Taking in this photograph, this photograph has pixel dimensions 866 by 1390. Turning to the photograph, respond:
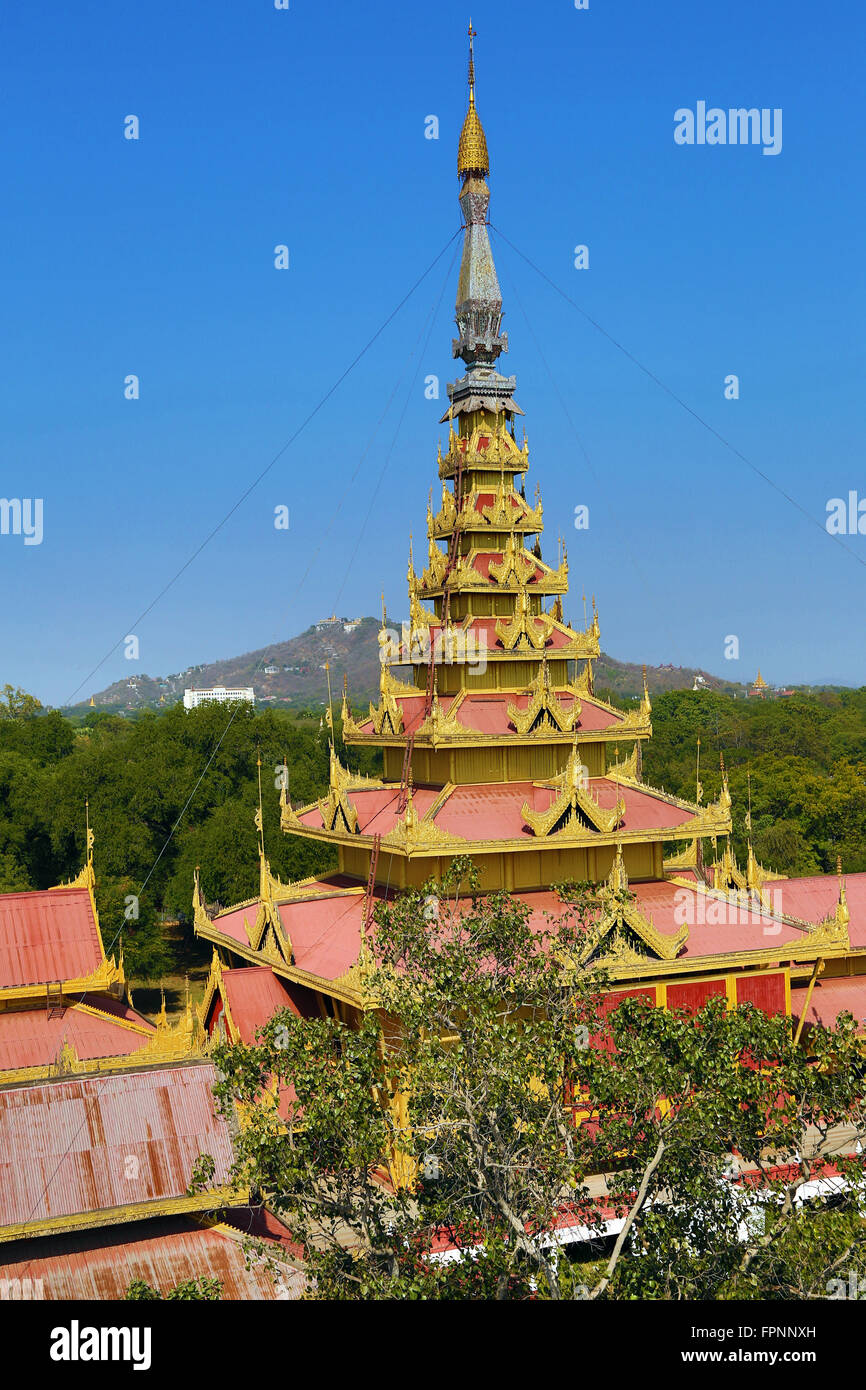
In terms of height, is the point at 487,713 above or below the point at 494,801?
above

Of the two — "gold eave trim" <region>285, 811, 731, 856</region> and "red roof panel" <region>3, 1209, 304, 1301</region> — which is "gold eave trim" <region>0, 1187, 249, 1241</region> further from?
"gold eave trim" <region>285, 811, 731, 856</region>

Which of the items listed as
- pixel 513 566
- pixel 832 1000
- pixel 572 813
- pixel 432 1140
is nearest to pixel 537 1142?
pixel 432 1140

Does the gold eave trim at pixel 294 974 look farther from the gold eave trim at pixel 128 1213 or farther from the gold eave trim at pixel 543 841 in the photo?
the gold eave trim at pixel 128 1213

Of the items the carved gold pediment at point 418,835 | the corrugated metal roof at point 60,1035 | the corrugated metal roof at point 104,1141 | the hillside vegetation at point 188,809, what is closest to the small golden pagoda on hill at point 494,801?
the carved gold pediment at point 418,835

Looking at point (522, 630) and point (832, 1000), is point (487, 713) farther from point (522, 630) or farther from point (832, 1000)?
point (832, 1000)

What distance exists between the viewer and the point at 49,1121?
63.4 feet

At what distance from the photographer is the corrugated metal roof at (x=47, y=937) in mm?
26500

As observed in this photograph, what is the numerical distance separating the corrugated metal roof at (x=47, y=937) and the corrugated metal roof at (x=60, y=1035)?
2.57 ft

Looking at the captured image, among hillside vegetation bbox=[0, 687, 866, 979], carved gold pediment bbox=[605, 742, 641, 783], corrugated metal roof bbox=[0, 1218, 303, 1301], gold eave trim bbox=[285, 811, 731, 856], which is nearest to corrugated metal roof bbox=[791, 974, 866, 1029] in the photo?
gold eave trim bbox=[285, 811, 731, 856]

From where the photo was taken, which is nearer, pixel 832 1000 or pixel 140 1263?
pixel 140 1263

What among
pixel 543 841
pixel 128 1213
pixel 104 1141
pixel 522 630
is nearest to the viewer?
pixel 128 1213

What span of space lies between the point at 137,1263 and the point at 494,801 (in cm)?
1294

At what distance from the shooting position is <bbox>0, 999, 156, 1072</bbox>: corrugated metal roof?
2495cm

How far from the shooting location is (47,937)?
89.7 ft
